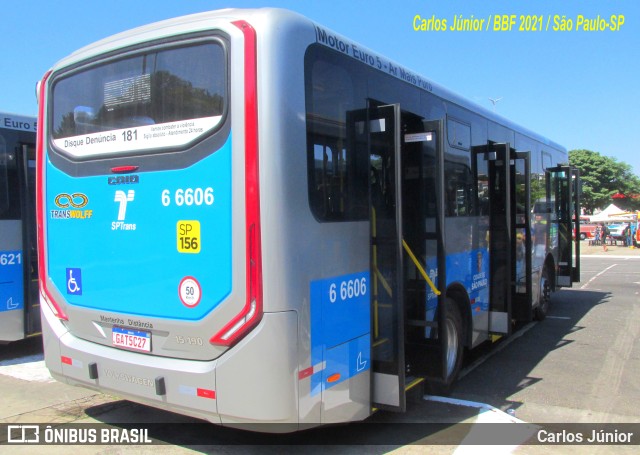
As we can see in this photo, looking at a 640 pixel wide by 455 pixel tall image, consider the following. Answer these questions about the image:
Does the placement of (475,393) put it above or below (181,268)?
below

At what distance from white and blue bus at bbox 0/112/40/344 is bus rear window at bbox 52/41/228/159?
9.35 feet

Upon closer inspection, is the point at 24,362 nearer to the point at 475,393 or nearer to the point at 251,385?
the point at 251,385

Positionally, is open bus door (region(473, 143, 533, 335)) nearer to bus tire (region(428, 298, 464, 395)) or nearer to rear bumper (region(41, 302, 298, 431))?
bus tire (region(428, 298, 464, 395))

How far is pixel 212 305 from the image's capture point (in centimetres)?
360

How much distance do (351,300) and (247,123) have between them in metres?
1.50

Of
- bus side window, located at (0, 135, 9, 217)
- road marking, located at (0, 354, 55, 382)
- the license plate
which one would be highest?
bus side window, located at (0, 135, 9, 217)

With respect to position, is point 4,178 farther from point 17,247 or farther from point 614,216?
point 614,216

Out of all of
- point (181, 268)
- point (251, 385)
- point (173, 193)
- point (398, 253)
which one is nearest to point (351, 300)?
point (398, 253)

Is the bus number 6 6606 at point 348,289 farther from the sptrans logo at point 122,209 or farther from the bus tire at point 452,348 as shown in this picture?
the bus tire at point 452,348

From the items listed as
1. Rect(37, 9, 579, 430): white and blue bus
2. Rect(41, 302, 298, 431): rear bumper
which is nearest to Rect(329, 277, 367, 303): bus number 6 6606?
Rect(37, 9, 579, 430): white and blue bus

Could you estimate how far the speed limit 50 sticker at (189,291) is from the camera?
3.68m

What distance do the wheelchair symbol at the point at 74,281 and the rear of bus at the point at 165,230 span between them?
1 cm

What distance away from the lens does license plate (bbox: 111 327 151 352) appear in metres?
3.93

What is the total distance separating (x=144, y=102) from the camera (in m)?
3.97
